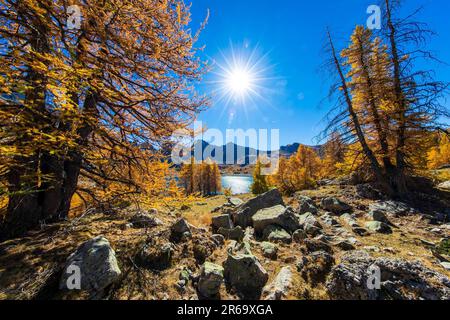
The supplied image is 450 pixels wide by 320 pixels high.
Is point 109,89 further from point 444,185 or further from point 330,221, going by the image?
point 444,185

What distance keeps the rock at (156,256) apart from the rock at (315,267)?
8.81 ft

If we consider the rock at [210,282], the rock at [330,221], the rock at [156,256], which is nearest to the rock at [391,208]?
the rock at [330,221]

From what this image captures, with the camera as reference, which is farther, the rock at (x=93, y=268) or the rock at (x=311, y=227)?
the rock at (x=311, y=227)

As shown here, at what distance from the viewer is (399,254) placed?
13.5ft

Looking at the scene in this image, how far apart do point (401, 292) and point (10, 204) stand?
7.46 metres

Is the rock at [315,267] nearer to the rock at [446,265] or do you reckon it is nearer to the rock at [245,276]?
the rock at [245,276]

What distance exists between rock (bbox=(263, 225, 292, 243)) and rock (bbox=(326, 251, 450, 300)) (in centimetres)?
189

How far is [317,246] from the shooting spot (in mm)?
4473

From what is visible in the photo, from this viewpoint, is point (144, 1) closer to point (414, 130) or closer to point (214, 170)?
point (414, 130)

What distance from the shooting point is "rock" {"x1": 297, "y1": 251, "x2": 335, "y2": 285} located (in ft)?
11.4

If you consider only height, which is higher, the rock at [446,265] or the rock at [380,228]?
the rock at [380,228]

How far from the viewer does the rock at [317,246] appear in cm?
439

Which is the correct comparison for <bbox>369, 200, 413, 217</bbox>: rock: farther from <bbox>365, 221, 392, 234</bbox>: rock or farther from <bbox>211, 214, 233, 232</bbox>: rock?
<bbox>211, 214, 233, 232</bbox>: rock
